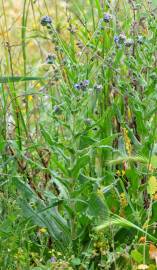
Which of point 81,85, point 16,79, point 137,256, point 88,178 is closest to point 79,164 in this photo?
point 88,178

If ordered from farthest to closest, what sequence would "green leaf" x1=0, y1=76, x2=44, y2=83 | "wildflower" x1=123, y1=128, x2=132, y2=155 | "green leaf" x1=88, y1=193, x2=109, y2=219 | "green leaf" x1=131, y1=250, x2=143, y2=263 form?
"green leaf" x1=0, y1=76, x2=44, y2=83 < "wildflower" x1=123, y1=128, x2=132, y2=155 < "green leaf" x1=88, y1=193, x2=109, y2=219 < "green leaf" x1=131, y1=250, x2=143, y2=263

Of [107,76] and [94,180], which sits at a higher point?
[107,76]

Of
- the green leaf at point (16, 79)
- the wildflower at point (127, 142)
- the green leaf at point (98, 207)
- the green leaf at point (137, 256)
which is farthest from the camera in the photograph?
the green leaf at point (16, 79)

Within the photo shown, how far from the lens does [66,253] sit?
298 cm

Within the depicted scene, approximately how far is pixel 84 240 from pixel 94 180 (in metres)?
0.30

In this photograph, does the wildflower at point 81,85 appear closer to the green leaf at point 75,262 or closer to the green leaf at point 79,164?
the green leaf at point 79,164

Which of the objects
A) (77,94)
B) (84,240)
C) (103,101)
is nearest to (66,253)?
(84,240)

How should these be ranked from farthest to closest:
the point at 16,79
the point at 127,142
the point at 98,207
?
1. the point at 16,79
2. the point at 127,142
3. the point at 98,207

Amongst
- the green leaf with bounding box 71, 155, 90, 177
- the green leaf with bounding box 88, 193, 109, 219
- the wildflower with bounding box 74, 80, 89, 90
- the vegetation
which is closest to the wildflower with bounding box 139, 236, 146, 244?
the vegetation

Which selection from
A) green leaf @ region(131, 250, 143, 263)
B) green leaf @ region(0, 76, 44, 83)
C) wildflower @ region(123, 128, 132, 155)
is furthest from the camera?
green leaf @ region(0, 76, 44, 83)

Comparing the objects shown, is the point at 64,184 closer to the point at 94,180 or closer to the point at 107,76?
the point at 94,180

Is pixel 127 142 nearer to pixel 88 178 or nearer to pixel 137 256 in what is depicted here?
pixel 88 178

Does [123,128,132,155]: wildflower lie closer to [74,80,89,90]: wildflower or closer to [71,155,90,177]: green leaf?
[71,155,90,177]: green leaf

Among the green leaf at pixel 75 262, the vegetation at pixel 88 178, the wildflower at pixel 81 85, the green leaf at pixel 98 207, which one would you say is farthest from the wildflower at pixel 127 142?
the green leaf at pixel 75 262
